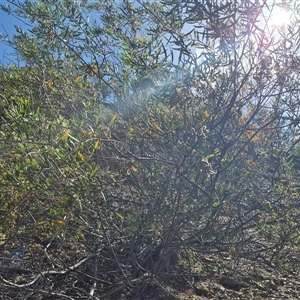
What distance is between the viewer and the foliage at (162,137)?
2943 millimetres

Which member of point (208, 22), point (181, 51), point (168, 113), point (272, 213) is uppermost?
point (208, 22)

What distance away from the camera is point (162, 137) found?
343cm

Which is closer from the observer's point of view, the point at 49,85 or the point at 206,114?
the point at 206,114

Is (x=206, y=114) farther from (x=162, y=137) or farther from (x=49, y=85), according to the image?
(x=49, y=85)

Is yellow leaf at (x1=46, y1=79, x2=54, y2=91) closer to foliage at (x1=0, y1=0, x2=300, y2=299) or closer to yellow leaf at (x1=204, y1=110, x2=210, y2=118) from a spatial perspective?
foliage at (x1=0, y1=0, x2=300, y2=299)

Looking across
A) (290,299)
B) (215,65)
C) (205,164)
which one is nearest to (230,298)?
(290,299)

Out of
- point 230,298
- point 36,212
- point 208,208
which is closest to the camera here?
point 36,212

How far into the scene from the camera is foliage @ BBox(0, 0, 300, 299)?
294 cm

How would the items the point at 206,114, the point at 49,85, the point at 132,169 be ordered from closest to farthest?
the point at 132,169
the point at 206,114
the point at 49,85

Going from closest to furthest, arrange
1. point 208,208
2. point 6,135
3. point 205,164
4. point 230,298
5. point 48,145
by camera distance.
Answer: point 48,145 < point 6,135 < point 205,164 < point 208,208 < point 230,298

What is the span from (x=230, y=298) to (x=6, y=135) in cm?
234

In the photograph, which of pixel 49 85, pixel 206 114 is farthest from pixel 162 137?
pixel 49 85

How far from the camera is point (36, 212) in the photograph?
3.05 m

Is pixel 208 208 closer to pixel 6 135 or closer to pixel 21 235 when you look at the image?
pixel 21 235
